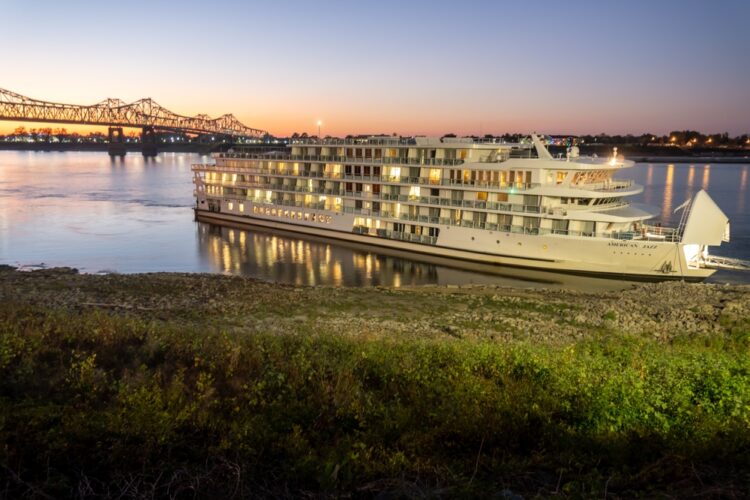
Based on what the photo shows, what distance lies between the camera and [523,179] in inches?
1407

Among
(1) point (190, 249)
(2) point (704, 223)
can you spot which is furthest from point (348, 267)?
(2) point (704, 223)

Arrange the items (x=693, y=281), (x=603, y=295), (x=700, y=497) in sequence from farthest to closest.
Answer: (x=693, y=281), (x=603, y=295), (x=700, y=497)

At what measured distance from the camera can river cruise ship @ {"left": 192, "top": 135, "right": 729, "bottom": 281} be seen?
32.4 meters

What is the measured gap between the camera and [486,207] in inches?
1463

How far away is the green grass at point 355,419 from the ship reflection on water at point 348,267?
22.5 meters

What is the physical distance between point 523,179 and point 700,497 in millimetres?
31974

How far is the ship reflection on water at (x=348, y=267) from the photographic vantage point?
33750mm

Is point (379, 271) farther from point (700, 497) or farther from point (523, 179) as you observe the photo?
point (700, 497)

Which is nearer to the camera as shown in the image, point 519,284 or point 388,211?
point 519,284

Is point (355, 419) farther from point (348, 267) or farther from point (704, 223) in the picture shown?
point (704, 223)

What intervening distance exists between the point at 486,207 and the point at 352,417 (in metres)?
31.0

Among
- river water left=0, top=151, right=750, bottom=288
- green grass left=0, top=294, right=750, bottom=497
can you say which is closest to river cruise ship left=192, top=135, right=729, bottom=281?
river water left=0, top=151, right=750, bottom=288

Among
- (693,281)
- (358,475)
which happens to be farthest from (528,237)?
(358,475)

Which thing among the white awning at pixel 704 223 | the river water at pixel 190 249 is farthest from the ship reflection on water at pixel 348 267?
the white awning at pixel 704 223
